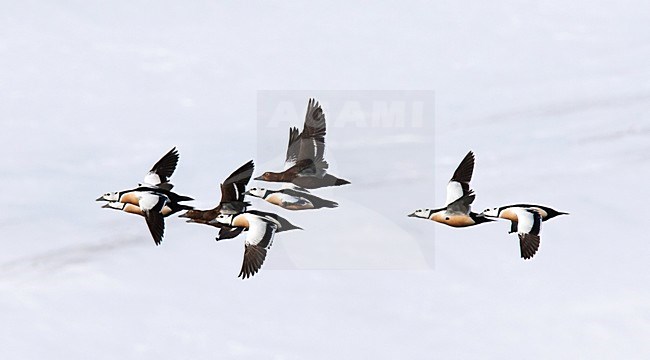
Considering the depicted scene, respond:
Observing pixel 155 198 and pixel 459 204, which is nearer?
pixel 459 204

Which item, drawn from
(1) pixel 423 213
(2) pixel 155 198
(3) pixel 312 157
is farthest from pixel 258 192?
(1) pixel 423 213

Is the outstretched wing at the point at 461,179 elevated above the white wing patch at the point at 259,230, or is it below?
above

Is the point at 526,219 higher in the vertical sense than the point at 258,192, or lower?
lower

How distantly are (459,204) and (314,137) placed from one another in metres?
5.97

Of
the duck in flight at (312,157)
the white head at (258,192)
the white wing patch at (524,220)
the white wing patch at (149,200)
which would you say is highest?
the duck in flight at (312,157)

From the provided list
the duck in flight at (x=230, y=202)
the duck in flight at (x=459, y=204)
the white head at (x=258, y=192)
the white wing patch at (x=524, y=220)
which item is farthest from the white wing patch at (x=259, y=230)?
the white wing patch at (x=524, y=220)

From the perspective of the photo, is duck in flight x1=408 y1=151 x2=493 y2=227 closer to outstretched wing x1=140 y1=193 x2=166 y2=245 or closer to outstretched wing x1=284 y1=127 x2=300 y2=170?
outstretched wing x1=284 y1=127 x2=300 y2=170

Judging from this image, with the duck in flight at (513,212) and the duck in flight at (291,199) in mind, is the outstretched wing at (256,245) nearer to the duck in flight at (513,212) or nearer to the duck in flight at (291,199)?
the duck in flight at (291,199)

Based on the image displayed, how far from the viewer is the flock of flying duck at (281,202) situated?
4919 centimetres

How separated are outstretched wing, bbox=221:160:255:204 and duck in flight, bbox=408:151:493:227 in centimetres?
604

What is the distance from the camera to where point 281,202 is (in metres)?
51.9

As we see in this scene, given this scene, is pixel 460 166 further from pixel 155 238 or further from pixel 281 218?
pixel 155 238

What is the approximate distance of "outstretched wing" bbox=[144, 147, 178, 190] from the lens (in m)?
54.0

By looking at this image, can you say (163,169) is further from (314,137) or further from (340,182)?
(340,182)
